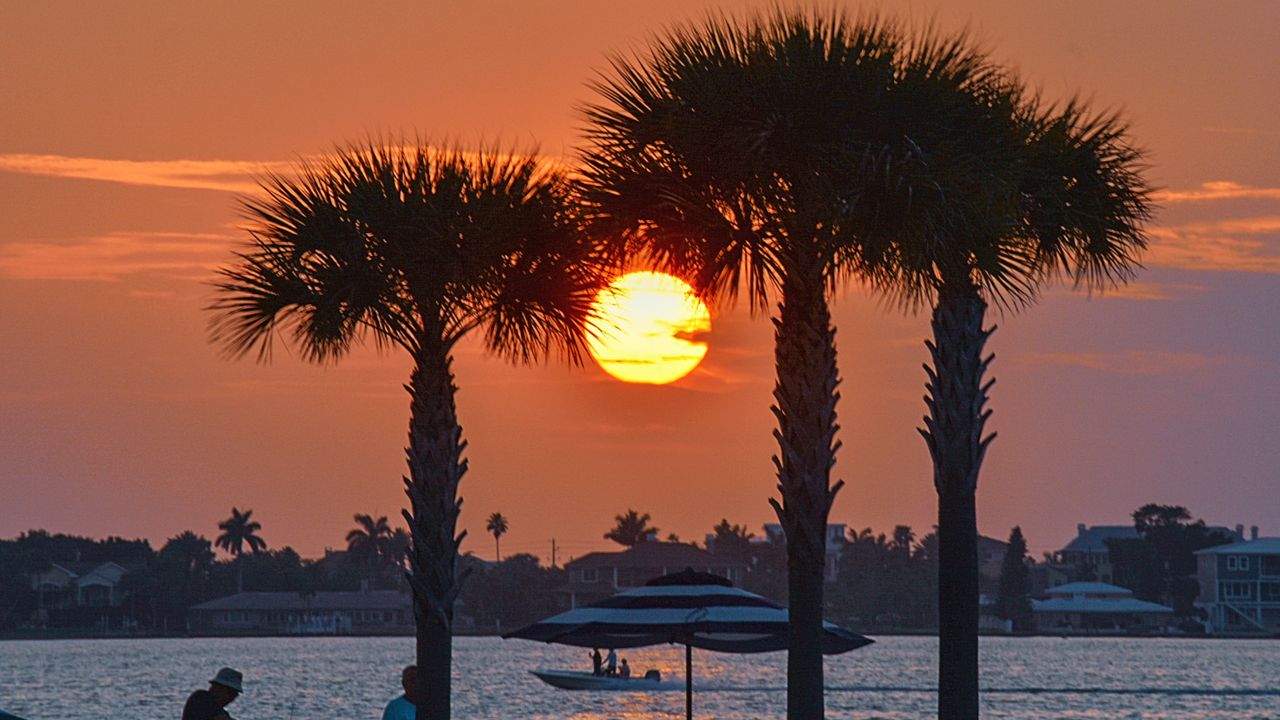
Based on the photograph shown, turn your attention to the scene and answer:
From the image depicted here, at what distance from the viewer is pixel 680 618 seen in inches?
1012

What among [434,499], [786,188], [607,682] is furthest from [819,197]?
[607,682]

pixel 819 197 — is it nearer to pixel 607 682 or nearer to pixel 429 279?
pixel 429 279

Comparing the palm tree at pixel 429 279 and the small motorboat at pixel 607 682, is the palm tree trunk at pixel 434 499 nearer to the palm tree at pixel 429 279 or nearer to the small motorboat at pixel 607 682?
the palm tree at pixel 429 279

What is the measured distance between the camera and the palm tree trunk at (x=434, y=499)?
2470cm

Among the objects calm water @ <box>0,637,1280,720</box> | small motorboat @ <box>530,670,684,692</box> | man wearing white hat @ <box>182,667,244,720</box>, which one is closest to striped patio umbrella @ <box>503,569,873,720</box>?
man wearing white hat @ <box>182,667,244,720</box>

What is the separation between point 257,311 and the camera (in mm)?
24469

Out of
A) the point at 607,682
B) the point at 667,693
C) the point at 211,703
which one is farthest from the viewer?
the point at 667,693

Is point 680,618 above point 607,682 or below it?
above

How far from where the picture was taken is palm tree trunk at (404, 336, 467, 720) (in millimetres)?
24703

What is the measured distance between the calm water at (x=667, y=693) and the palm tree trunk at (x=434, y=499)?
43.2 m

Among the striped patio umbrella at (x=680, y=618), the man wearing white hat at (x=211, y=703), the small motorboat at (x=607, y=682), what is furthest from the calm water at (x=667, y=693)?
the man wearing white hat at (x=211, y=703)

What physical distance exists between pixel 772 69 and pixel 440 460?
280 inches

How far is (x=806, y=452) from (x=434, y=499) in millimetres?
5241

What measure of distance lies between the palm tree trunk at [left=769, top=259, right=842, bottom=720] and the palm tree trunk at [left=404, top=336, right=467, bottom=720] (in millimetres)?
4650
